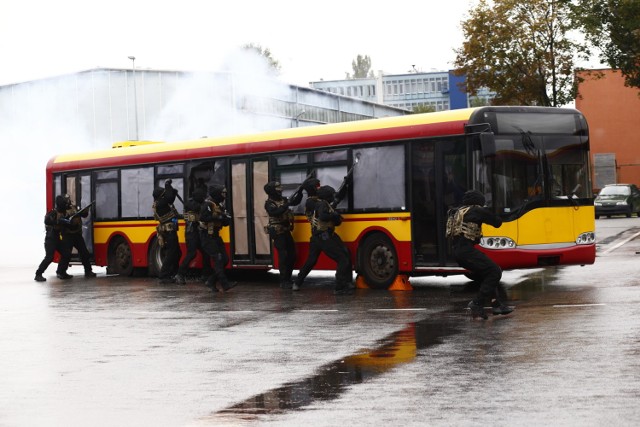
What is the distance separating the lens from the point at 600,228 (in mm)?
39531

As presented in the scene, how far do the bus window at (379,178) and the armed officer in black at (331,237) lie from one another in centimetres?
77

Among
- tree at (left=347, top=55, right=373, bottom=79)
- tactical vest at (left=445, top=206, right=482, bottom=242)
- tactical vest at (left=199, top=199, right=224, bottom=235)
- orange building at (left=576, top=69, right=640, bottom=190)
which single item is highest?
tree at (left=347, top=55, right=373, bottom=79)

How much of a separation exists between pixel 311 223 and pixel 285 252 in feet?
4.49

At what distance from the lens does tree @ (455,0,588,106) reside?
156ft

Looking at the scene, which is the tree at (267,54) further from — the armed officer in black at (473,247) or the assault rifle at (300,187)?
the armed officer in black at (473,247)

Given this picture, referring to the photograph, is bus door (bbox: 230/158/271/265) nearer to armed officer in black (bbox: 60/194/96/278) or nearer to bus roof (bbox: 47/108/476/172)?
bus roof (bbox: 47/108/476/172)

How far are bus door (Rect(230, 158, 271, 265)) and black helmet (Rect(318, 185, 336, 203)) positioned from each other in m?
2.90

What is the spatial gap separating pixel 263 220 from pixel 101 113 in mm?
58713

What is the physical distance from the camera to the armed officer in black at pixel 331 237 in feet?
60.1

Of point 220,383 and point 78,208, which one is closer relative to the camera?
point 220,383

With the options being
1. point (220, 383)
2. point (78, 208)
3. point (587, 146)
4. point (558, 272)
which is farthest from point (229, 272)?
point (220, 383)

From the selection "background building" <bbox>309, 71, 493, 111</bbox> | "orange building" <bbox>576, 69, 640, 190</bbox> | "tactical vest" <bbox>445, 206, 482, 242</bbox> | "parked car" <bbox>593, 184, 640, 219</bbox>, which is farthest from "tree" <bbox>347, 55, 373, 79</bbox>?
"tactical vest" <bbox>445, 206, 482, 242</bbox>

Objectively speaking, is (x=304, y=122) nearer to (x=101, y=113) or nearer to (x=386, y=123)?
(x=101, y=113)

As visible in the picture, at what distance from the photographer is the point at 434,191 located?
59.2 ft
